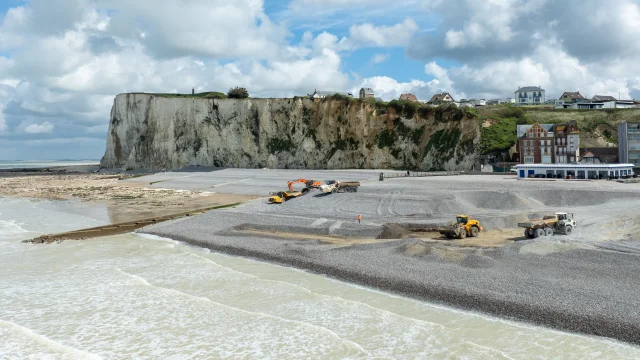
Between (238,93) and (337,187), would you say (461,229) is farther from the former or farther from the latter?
(238,93)

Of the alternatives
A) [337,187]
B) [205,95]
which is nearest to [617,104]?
[337,187]

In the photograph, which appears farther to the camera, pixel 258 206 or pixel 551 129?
pixel 551 129

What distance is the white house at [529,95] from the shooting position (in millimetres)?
117188

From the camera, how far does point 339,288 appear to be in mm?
17109

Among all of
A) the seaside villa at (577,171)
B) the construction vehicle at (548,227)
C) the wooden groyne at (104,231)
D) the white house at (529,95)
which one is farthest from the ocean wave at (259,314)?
the white house at (529,95)

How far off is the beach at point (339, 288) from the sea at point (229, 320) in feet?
0.20

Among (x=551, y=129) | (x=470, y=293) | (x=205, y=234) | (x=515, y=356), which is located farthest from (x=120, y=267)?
(x=551, y=129)

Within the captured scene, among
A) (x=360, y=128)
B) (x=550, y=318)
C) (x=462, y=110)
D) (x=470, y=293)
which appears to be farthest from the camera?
(x=360, y=128)

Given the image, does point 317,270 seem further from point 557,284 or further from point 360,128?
point 360,128

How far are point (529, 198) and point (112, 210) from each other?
3339 centimetres

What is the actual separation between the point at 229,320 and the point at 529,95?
397 feet

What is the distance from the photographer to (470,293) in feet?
49.9

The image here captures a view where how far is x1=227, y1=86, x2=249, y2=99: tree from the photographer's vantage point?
9431 centimetres

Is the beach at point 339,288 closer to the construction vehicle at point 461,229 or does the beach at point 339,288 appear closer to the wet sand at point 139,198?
the construction vehicle at point 461,229
